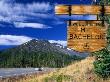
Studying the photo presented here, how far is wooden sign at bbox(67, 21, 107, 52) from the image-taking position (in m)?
9.50

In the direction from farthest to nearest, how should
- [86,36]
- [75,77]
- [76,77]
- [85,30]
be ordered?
[75,77] < [76,77] < [85,30] < [86,36]

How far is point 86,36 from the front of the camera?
9.51 metres

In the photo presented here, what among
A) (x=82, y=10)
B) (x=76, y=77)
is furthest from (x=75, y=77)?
(x=82, y=10)

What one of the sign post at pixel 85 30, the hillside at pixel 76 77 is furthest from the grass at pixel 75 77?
the sign post at pixel 85 30

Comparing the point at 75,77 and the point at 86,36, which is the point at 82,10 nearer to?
the point at 86,36

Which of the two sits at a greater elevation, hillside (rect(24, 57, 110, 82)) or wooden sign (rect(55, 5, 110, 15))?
wooden sign (rect(55, 5, 110, 15))

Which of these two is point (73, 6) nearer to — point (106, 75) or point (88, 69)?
point (106, 75)

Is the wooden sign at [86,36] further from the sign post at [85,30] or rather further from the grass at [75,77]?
the grass at [75,77]

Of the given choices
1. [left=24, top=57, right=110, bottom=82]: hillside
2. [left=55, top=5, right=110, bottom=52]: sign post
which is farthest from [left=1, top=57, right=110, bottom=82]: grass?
[left=55, top=5, right=110, bottom=52]: sign post

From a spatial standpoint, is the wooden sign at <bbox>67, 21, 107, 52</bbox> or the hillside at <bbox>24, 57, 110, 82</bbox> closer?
the wooden sign at <bbox>67, 21, 107, 52</bbox>

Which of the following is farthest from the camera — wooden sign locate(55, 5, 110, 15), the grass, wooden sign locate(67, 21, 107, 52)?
the grass

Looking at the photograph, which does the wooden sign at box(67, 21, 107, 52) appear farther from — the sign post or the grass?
the grass

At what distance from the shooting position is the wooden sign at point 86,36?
31.2ft

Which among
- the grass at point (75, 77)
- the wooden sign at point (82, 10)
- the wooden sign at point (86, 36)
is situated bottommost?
the grass at point (75, 77)
